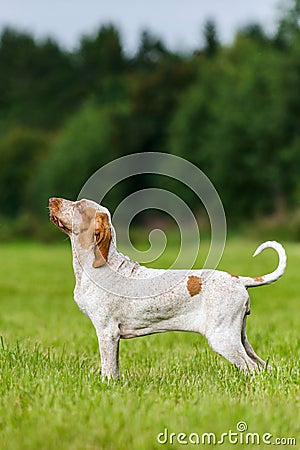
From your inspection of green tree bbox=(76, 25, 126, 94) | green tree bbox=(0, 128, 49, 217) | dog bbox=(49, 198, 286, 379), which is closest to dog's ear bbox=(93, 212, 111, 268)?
dog bbox=(49, 198, 286, 379)

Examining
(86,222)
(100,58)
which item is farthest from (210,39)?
(86,222)

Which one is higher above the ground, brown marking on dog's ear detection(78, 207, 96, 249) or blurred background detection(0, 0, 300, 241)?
blurred background detection(0, 0, 300, 241)

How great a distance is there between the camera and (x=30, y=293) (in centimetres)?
1722

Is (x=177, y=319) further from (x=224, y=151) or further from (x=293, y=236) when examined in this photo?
(x=224, y=151)

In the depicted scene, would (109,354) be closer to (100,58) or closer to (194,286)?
(194,286)

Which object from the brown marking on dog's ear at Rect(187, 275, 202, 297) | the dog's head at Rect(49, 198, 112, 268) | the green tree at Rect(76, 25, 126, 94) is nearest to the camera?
the brown marking on dog's ear at Rect(187, 275, 202, 297)

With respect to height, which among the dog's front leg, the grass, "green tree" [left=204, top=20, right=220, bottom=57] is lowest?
the grass

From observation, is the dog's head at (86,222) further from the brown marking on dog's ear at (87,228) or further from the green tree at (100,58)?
the green tree at (100,58)

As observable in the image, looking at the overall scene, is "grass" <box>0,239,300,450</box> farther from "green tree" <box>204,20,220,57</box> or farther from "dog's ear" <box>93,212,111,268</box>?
"green tree" <box>204,20,220,57</box>

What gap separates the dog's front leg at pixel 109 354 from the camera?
232 inches

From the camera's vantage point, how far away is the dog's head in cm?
594

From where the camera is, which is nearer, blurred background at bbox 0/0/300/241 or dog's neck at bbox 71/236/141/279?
dog's neck at bbox 71/236/141/279

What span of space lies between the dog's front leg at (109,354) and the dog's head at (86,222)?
535 mm

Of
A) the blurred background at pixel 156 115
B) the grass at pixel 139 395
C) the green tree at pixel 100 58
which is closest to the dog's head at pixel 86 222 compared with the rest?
the grass at pixel 139 395
